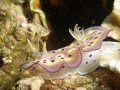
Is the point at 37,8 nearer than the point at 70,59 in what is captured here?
No

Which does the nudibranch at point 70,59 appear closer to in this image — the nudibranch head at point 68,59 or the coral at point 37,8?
the nudibranch head at point 68,59

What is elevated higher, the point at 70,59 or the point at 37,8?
the point at 37,8

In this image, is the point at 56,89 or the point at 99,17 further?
the point at 99,17

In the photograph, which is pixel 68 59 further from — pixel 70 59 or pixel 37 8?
pixel 37 8

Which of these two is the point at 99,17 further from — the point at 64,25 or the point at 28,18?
the point at 28,18

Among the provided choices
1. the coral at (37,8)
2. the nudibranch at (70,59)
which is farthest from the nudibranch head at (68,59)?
the coral at (37,8)

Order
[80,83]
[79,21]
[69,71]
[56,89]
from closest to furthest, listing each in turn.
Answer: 1. [56,89]
2. [80,83]
3. [69,71]
4. [79,21]

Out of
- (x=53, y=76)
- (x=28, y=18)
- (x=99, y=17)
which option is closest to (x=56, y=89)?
(x=53, y=76)

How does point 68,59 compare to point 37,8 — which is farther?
point 37,8

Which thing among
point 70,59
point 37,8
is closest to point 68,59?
point 70,59
